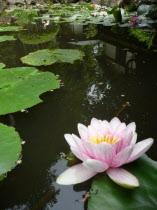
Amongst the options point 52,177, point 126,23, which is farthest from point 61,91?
point 126,23

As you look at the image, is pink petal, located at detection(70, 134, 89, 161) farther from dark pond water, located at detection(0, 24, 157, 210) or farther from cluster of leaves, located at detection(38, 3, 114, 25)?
cluster of leaves, located at detection(38, 3, 114, 25)

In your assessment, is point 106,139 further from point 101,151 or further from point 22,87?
point 22,87

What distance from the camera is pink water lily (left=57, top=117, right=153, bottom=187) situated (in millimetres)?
1019

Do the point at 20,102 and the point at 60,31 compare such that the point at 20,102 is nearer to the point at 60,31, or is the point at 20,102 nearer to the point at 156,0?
the point at 156,0

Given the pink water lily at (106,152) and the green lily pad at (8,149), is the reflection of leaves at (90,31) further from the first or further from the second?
the pink water lily at (106,152)

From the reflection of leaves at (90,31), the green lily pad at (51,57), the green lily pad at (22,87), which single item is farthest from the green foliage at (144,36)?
the green lily pad at (22,87)

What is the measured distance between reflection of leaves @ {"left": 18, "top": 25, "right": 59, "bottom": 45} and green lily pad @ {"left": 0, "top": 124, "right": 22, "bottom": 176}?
3220mm

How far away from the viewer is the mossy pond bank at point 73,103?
1462 millimetres

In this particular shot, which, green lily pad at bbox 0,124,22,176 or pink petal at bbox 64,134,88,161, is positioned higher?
pink petal at bbox 64,134,88,161

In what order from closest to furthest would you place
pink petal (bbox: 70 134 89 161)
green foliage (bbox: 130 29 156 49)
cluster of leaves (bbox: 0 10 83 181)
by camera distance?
pink petal (bbox: 70 134 89 161)
cluster of leaves (bbox: 0 10 83 181)
green foliage (bbox: 130 29 156 49)

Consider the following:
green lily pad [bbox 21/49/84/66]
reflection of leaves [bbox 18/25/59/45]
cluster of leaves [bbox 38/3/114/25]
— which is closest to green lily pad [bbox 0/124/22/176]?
green lily pad [bbox 21/49/84/66]

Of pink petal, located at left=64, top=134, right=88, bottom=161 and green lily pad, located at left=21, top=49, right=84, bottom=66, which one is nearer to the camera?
pink petal, located at left=64, top=134, right=88, bottom=161

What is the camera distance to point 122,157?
104cm

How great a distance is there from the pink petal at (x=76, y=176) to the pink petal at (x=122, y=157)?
0.08 meters
